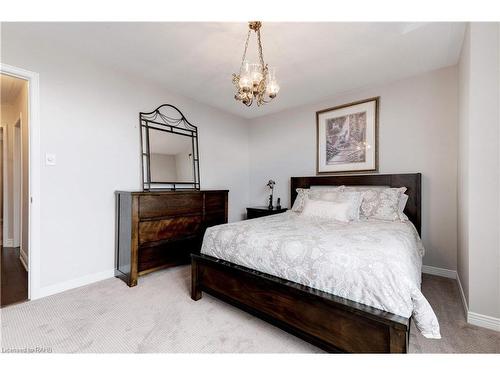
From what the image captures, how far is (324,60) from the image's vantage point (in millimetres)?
2535

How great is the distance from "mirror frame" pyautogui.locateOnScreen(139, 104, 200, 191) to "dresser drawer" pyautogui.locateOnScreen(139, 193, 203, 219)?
0.45m

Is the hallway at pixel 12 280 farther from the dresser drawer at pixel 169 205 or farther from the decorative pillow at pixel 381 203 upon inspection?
the decorative pillow at pixel 381 203

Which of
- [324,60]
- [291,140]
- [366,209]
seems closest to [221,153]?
[291,140]

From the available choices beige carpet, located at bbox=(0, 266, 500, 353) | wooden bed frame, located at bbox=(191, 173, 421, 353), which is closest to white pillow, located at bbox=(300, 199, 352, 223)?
beige carpet, located at bbox=(0, 266, 500, 353)

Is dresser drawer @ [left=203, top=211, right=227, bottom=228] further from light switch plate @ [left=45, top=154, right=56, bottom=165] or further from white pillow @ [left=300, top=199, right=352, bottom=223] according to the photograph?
light switch plate @ [left=45, top=154, right=56, bottom=165]

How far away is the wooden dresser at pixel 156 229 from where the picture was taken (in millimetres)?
2512

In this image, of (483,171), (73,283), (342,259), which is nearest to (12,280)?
(73,283)

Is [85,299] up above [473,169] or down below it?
below

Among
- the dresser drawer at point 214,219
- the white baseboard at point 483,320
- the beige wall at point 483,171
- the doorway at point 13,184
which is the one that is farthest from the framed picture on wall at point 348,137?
the doorway at point 13,184

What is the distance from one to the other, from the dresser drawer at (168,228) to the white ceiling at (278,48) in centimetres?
181

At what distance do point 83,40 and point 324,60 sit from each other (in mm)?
2438

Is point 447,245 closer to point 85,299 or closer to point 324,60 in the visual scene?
point 324,60

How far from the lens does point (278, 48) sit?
90.7 inches

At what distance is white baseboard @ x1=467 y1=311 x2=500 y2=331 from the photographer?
5.66 feet
